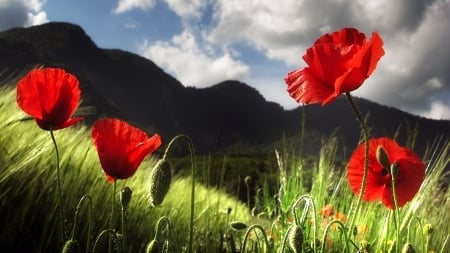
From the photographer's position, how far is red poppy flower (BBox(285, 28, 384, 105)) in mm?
1549

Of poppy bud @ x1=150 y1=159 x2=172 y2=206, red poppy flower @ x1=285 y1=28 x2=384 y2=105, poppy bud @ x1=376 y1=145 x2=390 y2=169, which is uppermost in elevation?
red poppy flower @ x1=285 y1=28 x2=384 y2=105

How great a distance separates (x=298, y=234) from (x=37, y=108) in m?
0.84

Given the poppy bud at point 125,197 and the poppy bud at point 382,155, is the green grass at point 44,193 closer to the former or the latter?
the poppy bud at point 125,197

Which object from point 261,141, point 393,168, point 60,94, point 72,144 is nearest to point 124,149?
point 60,94

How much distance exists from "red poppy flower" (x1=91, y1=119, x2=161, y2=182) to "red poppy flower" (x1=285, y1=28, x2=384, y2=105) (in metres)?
0.42

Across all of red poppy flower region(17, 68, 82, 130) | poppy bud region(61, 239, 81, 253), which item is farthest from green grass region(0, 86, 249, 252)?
poppy bud region(61, 239, 81, 253)

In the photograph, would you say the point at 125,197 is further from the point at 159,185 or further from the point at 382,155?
the point at 382,155

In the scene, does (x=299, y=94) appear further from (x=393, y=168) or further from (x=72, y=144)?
(x=72, y=144)

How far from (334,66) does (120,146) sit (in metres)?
0.62

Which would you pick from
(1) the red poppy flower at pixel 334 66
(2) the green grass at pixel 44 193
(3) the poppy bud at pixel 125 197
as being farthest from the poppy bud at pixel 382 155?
(2) the green grass at pixel 44 193

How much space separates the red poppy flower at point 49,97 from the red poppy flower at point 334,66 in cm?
65

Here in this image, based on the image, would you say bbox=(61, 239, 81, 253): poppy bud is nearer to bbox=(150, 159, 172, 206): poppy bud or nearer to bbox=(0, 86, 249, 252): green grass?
bbox=(150, 159, 172, 206): poppy bud

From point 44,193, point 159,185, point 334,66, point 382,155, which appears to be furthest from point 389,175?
point 44,193

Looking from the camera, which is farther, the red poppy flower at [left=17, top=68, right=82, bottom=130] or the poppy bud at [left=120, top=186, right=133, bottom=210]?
the red poppy flower at [left=17, top=68, right=82, bottom=130]
